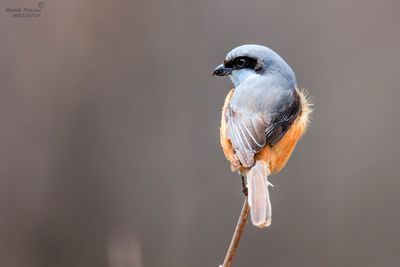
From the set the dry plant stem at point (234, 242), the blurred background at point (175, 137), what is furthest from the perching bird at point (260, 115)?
the blurred background at point (175, 137)

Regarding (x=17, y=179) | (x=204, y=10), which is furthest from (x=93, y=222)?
(x=204, y=10)

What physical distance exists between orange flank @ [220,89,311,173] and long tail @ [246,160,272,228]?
78 millimetres

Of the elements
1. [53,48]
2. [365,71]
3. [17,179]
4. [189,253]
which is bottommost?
[189,253]

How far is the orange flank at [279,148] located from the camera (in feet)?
13.1

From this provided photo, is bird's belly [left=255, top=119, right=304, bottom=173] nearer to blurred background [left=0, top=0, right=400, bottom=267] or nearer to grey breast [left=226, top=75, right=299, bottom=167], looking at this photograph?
grey breast [left=226, top=75, right=299, bottom=167]

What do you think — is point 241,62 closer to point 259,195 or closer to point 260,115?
point 260,115

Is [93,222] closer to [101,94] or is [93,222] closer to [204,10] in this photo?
[101,94]

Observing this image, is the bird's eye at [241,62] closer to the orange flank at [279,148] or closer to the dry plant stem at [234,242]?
the orange flank at [279,148]

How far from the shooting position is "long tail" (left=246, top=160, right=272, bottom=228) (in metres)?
3.42

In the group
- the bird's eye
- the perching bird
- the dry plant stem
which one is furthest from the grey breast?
the dry plant stem

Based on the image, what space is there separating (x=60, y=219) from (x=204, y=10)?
221cm

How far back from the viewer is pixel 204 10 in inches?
252

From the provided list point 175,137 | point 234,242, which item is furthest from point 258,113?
point 175,137

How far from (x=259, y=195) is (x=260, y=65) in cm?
99
